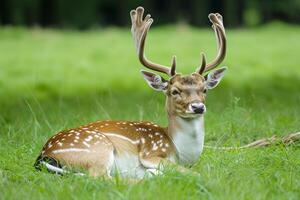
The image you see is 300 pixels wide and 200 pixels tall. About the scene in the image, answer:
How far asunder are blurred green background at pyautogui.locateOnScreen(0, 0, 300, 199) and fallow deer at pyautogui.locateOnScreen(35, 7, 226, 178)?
0.19 metres

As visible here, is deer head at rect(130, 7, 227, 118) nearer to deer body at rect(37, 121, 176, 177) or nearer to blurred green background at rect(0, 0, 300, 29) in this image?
deer body at rect(37, 121, 176, 177)

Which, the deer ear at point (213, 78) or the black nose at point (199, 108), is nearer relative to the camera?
the black nose at point (199, 108)

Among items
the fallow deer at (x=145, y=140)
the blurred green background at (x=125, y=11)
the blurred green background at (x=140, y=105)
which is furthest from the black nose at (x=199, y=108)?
the blurred green background at (x=125, y=11)

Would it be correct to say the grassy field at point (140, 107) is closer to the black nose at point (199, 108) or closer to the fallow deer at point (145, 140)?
the fallow deer at point (145, 140)

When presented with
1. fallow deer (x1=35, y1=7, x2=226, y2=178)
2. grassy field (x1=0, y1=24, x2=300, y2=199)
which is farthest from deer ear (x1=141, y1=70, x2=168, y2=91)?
grassy field (x1=0, y1=24, x2=300, y2=199)

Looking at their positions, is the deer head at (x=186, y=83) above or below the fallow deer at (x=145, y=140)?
above

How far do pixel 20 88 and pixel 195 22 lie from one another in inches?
1163

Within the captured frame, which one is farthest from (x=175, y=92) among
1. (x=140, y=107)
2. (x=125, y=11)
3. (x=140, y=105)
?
(x=125, y=11)

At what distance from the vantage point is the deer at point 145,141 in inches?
237

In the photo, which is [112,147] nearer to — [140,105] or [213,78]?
[213,78]

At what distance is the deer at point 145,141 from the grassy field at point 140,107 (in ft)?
0.68

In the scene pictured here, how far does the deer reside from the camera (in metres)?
6.01

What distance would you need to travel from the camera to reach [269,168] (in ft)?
20.6

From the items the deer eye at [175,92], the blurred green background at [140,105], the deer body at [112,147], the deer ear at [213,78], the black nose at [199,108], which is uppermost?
the deer ear at [213,78]
